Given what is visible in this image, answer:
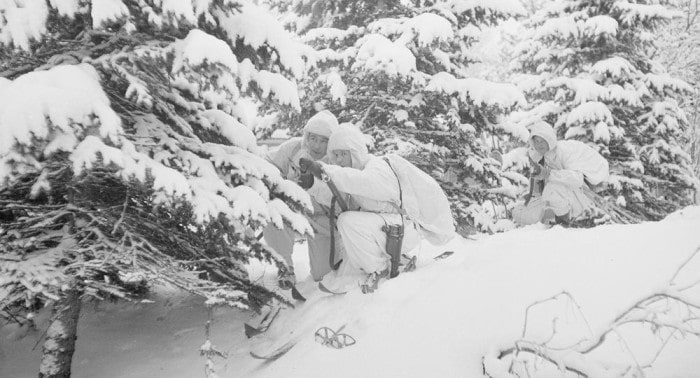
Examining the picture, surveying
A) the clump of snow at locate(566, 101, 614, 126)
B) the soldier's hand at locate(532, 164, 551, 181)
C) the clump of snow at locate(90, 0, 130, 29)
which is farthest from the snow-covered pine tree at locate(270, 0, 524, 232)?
the clump of snow at locate(90, 0, 130, 29)

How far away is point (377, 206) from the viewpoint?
164 inches

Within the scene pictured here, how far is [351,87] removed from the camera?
7398 mm

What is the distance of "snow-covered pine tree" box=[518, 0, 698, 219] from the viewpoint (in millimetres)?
9180

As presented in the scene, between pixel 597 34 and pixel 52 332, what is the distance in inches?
410

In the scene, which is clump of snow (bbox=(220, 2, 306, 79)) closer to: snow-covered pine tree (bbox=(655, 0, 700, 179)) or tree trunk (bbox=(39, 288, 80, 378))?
tree trunk (bbox=(39, 288, 80, 378))

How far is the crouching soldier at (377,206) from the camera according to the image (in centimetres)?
393

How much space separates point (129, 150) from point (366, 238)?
6.92 feet

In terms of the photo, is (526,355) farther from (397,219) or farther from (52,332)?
(52,332)

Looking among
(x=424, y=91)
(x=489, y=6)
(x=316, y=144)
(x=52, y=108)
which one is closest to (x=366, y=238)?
(x=316, y=144)

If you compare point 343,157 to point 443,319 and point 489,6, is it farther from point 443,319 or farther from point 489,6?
point 489,6

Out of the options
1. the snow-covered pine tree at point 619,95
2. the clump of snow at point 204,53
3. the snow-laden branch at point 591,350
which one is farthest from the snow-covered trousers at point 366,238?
the snow-covered pine tree at point 619,95

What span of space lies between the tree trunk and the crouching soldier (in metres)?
2.10

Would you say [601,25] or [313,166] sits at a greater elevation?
[601,25]

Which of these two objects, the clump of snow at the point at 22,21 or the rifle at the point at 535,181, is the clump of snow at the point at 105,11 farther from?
the rifle at the point at 535,181
